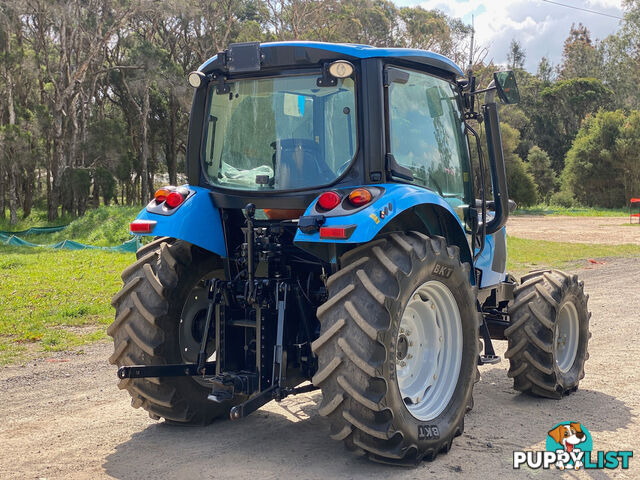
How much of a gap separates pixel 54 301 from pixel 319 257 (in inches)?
334

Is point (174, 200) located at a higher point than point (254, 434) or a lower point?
higher

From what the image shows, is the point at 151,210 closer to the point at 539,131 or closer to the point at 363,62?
the point at 363,62

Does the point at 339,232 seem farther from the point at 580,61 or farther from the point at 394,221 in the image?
the point at 580,61

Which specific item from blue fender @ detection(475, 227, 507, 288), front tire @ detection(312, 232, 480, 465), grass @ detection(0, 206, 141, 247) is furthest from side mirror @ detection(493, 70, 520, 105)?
grass @ detection(0, 206, 141, 247)

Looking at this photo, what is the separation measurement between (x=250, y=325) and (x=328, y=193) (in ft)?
3.49

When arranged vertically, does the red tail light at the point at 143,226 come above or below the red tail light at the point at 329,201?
below

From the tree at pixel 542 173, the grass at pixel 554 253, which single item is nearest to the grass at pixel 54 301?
the grass at pixel 554 253

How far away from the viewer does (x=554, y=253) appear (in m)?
21.0

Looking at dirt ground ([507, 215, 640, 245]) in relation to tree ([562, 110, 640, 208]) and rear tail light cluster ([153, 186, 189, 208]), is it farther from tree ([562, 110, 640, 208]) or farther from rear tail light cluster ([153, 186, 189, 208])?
rear tail light cluster ([153, 186, 189, 208])

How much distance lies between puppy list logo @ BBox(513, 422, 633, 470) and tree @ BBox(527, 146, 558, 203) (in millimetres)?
57240

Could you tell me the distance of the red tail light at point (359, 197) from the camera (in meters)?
4.20

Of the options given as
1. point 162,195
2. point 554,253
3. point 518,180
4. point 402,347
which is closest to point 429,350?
point 402,347

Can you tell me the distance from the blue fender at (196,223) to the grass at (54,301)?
13.6 feet

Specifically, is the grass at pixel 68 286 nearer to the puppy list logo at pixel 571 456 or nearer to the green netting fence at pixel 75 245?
the green netting fence at pixel 75 245
